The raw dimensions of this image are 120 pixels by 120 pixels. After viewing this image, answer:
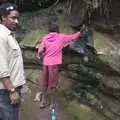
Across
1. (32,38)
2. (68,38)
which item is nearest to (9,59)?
(68,38)

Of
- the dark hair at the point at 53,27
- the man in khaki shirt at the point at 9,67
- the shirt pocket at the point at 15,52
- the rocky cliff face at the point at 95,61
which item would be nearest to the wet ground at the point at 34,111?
the rocky cliff face at the point at 95,61

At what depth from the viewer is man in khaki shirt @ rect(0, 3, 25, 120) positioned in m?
4.09

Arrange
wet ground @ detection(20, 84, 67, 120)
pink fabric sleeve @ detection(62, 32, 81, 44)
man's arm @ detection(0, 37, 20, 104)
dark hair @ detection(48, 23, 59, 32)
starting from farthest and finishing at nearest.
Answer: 1. dark hair @ detection(48, 23, 59, 32)
2. wet ground @ detection(20, 84, 67, 120)
3. pink fabric sleeve @ detection(62, 32, 81, 44)
4. man's arm @ detection(0, 37, 20, 104)

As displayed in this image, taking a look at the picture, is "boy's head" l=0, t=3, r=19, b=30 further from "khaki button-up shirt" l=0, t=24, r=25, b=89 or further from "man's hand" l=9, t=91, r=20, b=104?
"man's hand" l=9, t=91, r=20, b=104

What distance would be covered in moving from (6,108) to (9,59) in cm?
51

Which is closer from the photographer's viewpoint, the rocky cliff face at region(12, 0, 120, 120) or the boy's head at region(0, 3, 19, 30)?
the boy's head at region(0, 3, 19, 30)

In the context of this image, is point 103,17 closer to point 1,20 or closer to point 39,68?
point 39,68

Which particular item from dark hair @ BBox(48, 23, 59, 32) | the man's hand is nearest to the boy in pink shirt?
dark hair @ BBox(48, 23, 59, 32)

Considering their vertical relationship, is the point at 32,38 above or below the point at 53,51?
below

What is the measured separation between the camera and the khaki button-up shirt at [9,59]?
407 centimetres

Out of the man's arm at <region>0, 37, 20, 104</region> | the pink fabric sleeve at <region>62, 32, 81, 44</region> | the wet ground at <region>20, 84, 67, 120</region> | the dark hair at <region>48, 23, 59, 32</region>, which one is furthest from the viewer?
the dark hair at <region>48, 23, 59, 32</region>

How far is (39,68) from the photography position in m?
7.56

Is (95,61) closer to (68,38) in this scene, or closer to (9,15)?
(68,38)

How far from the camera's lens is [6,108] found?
13.9 ft
